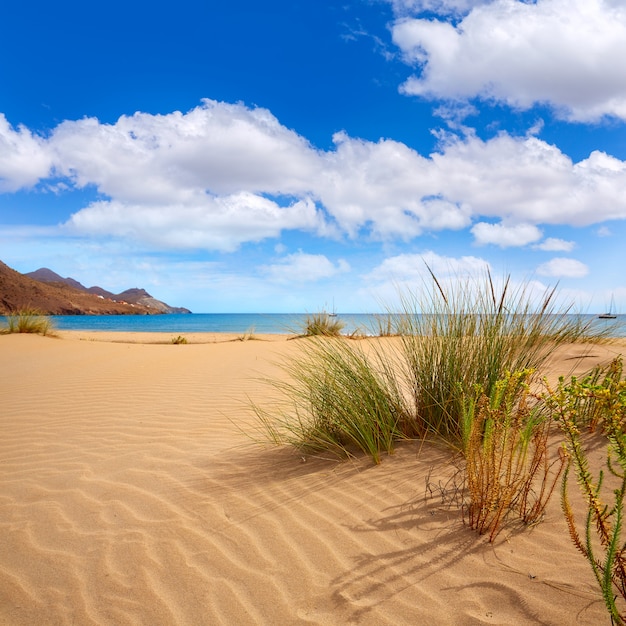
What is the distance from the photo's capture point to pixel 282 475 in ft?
11.8

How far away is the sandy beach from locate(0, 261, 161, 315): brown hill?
48.5 metres

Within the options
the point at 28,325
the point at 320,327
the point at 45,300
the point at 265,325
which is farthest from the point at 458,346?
the point at 45,300

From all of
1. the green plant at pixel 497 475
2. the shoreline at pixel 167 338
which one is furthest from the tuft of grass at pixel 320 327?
the shoreline at pixel 167 338

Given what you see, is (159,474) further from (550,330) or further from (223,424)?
(550,330)

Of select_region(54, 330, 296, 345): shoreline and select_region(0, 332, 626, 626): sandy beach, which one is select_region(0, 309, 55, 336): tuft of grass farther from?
select_region(0, 332, 626, 626): sandy beach

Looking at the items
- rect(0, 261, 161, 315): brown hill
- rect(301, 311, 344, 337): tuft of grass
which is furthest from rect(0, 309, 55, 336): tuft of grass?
rect(0, 261, 161, 315): brown hill

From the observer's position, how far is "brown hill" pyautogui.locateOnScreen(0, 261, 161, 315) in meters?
53.0

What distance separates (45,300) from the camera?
195 feet

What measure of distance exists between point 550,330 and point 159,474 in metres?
3.76

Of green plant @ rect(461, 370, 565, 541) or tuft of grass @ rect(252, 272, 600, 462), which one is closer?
green plant @ rect(461, 370, 565, 541)

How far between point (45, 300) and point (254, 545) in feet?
216

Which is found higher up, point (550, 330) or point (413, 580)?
point (550, 330)

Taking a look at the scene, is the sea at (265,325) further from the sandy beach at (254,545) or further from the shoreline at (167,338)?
the sandy beach at (254,545)

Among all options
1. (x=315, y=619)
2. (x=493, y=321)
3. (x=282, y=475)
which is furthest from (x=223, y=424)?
(x=315, y=619)
